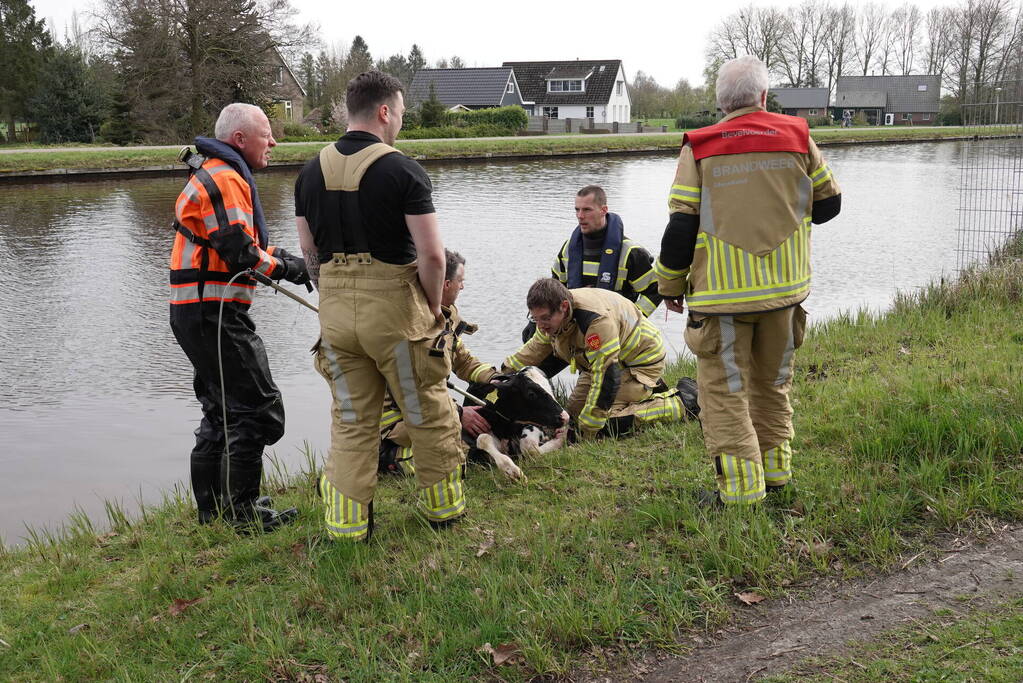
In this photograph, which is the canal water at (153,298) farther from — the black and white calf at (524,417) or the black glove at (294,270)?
the black glove at (294,270)

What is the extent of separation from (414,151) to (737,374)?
31.9 metres

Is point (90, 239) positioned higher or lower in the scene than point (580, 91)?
lower

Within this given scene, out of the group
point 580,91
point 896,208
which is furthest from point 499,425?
point 580,91


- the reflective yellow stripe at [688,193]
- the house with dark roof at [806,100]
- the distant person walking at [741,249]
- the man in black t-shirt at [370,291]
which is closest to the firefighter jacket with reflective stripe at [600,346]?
the distant person walking at [741,249]

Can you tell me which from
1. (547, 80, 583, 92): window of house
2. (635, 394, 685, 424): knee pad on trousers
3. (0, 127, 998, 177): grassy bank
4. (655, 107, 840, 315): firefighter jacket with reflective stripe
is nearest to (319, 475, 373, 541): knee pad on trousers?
(655, 107, 840, 315): firefighter jacket with reflective stripe

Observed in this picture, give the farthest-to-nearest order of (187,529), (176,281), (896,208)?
(896,208), (187,529), (176,281)

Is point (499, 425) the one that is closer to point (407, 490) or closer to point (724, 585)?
point (407, 490)

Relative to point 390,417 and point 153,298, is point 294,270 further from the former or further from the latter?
point 153,298

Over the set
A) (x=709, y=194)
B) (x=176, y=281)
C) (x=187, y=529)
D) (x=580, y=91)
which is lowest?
(x=187, y=529)

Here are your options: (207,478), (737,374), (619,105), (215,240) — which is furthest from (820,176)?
(619,105)

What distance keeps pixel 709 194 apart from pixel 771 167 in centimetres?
29

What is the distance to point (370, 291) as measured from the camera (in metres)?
4.07

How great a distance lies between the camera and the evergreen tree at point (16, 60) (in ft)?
145

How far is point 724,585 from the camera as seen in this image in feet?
12.2
